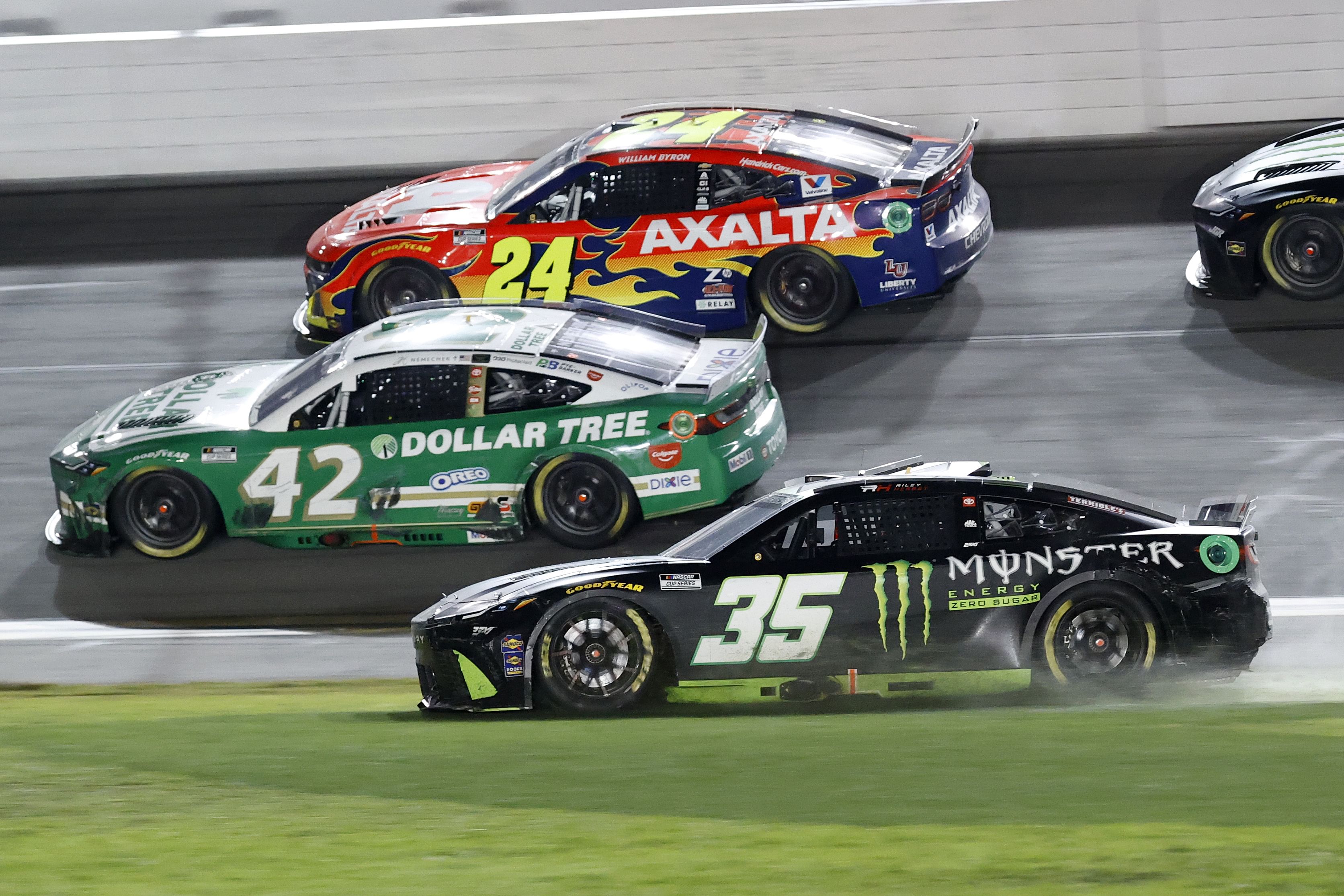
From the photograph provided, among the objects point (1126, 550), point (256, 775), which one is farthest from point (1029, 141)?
point (256, 775)

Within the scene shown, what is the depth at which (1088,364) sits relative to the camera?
11.9 m

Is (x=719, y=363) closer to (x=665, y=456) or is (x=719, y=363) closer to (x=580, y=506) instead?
(x=665, y=456)

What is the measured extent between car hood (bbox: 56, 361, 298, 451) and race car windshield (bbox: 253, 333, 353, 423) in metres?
0.10

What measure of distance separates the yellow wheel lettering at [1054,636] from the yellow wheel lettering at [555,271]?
227 inches

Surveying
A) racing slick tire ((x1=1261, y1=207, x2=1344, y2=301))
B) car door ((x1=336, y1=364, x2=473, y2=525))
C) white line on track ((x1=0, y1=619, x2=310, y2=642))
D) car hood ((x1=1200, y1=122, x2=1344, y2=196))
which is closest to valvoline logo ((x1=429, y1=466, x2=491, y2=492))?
car door ((x1=336, y1=364, x2=473, y2=525))

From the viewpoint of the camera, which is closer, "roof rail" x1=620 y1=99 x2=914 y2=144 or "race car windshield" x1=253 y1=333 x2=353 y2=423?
"race car windshield" x1=253 y1=333 x2=353 y2=423

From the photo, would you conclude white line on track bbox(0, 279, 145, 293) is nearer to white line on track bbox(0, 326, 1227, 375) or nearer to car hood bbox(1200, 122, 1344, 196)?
white line on track bbox(0, 326, 1227, 375)

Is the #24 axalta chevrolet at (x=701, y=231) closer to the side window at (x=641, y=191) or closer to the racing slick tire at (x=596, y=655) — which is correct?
the side window at (x=641, y=191)

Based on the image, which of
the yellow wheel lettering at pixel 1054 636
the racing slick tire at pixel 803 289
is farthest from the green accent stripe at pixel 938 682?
the racing slick tire at pixel 803 289

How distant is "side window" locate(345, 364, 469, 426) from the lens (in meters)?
10.0

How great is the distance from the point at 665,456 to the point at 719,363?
0.75 m

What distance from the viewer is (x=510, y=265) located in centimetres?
1235

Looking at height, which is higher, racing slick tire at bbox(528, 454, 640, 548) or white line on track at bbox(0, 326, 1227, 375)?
white line on track at bbox(0, 326, 1227, 375)

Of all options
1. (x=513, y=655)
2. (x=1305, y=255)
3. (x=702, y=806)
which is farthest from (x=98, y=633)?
(x=1305, y=255)
